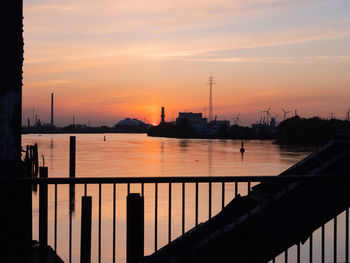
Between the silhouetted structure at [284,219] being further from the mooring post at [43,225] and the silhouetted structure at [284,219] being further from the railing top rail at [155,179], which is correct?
the mooring post at [43,225]

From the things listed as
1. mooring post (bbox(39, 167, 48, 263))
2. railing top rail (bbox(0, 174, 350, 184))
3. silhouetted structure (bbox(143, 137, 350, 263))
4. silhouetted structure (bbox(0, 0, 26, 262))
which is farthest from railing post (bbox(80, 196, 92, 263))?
silhouetted structure (bbox(143, 137, 350, 263))

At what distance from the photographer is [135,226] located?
510cm

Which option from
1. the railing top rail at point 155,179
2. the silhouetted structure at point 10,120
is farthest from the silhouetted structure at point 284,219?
the silhouetted structure at point 10,120

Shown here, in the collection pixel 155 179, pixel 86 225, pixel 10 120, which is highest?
pixel 10 120

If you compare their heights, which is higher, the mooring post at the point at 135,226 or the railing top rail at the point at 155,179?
the railing top rail at the point at 155,179

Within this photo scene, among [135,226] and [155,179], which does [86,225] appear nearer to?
[135,226]

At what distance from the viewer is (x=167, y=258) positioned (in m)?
8.01

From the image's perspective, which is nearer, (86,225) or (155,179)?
(155,179)

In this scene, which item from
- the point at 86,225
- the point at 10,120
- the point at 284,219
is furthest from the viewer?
the point at 284,219

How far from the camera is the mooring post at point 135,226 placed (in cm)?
509

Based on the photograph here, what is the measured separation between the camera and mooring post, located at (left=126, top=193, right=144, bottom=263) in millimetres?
5086

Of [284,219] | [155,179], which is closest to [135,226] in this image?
[155,179]

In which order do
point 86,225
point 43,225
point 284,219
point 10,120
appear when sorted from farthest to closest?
point 284,219
point 86,225
point 43,225
point 10,120

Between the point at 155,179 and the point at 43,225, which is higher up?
the point at 155,179
